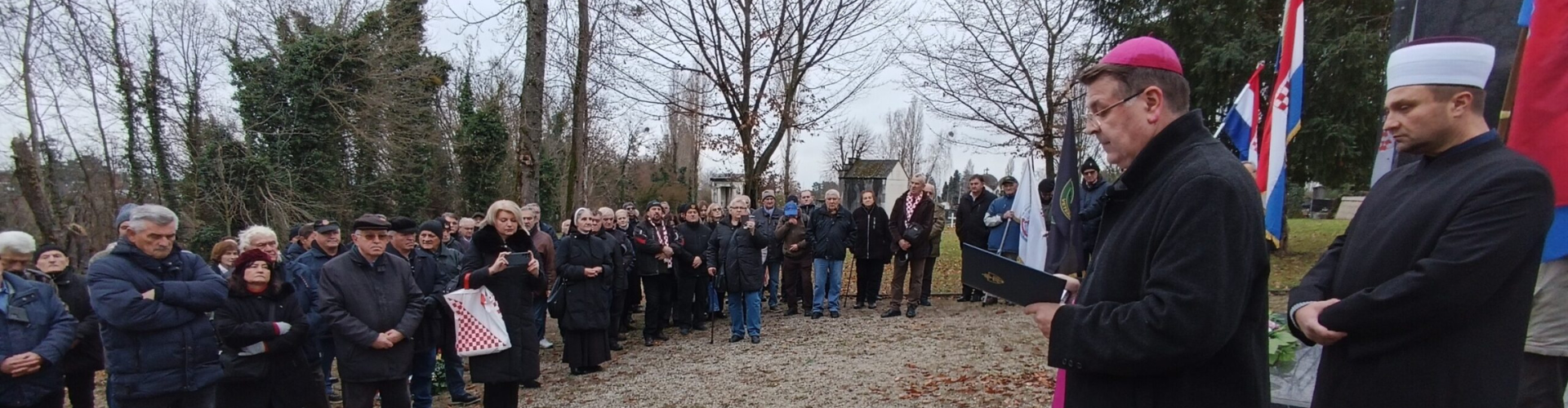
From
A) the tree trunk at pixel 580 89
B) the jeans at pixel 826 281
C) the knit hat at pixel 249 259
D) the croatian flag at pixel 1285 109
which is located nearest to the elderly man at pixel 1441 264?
the croatian flag at pixel 1285 109

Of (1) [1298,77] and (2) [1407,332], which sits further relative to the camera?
(1) [1298,77]

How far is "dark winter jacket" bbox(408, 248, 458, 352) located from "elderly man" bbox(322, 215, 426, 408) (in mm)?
424

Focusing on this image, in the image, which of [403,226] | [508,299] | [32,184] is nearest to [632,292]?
[508,299]

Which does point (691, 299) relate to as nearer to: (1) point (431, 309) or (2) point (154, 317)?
(1) point (431, 309)

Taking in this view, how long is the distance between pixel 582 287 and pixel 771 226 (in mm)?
4160

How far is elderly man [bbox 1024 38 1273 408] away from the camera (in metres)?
1.66

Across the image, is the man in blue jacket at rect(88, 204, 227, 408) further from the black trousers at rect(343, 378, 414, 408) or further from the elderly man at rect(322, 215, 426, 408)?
the black trousers at rect(343, 378, 414, 408)

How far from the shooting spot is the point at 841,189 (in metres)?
36.2

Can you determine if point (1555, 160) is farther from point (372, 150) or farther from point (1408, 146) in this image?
point (372, 150)

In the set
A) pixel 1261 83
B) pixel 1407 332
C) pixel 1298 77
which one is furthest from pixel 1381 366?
pixel 1261 83

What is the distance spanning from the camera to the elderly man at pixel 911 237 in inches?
410

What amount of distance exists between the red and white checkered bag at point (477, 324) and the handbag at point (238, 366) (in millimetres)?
1154

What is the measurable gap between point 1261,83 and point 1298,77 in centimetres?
990

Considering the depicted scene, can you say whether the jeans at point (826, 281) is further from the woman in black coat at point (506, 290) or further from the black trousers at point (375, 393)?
the black trousers at point (375, 393)
